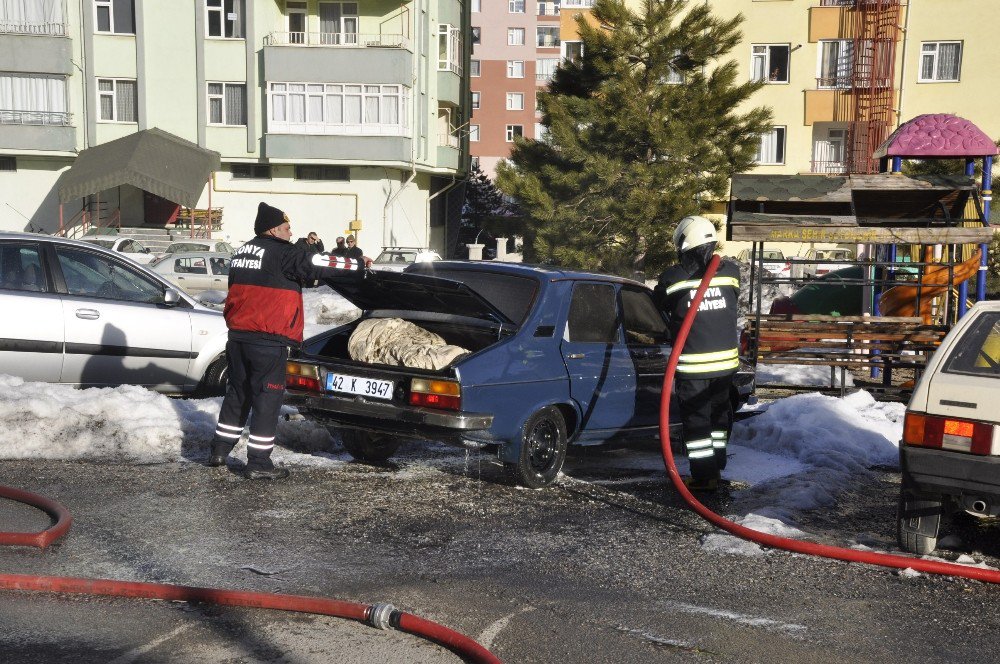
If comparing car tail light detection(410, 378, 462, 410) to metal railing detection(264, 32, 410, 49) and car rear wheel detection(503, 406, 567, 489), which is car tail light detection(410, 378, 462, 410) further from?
metal railing detection(264, 32, 410, 49)

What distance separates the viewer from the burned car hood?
7.61 m

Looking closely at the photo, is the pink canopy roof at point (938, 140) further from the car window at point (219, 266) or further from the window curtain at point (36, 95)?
the window curtain at point (36, 95)

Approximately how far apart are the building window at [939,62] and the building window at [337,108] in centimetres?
1809

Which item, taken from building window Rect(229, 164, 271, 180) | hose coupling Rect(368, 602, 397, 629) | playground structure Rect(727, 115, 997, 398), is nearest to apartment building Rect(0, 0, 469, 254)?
building window Rect(229, 164, 271, 180)

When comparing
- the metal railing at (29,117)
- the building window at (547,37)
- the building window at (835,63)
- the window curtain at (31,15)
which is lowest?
the metal railing at (29,117)

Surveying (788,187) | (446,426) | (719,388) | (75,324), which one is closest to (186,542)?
(446,426)

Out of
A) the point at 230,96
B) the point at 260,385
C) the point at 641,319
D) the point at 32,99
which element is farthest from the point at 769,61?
the point at 260,385

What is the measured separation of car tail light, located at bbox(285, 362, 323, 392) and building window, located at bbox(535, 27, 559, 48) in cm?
7307

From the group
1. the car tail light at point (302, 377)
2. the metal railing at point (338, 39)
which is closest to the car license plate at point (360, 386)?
the car tail light at point (302, 377)

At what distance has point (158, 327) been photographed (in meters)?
10.3

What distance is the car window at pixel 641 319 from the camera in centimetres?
862

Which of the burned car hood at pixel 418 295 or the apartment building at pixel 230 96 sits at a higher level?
the apartment building at pixel 230 96

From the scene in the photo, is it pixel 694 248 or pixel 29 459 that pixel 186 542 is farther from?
pixel 694 248

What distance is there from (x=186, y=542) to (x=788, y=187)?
871cm
